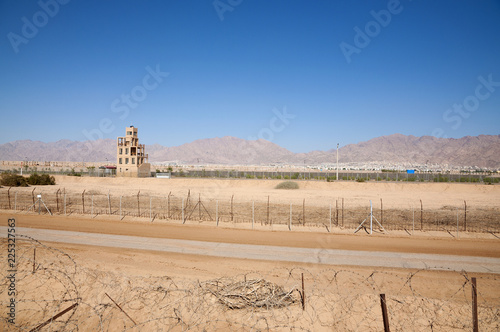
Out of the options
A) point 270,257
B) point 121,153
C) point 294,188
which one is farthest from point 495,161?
point 270,257

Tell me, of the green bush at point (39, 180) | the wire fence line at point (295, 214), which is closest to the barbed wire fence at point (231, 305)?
the wire fence line at point (295, 214)

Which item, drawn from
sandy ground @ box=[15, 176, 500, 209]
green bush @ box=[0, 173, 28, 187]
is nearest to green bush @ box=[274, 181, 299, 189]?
sandy ground @ box=[15, 176, 500, 209]

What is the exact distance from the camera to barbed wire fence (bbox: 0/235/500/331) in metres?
9.67

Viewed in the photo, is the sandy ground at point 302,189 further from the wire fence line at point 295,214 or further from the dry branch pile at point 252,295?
the dry branch pile at point 252,295

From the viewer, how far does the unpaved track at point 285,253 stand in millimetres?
15930

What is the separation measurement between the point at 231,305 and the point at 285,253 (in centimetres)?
789

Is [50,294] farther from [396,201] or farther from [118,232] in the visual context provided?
[396,201]

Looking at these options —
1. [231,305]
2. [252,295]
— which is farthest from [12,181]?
[252,295]

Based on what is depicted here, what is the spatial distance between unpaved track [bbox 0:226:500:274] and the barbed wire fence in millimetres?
2715

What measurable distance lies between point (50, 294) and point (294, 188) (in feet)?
161

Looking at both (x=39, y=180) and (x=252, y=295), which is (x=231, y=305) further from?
(x=39, y=180)

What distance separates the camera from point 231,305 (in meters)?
10.3

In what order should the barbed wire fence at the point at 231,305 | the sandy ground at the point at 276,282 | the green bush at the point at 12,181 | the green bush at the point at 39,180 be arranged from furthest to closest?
1. the green bush at the point at 39,180
2. the green bush at the point at 12,181
3. the sandy ground at the point at 276,282
4. the barbed wire fence at the point at 231,305

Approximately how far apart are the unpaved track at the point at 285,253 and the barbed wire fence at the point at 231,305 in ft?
8.91
